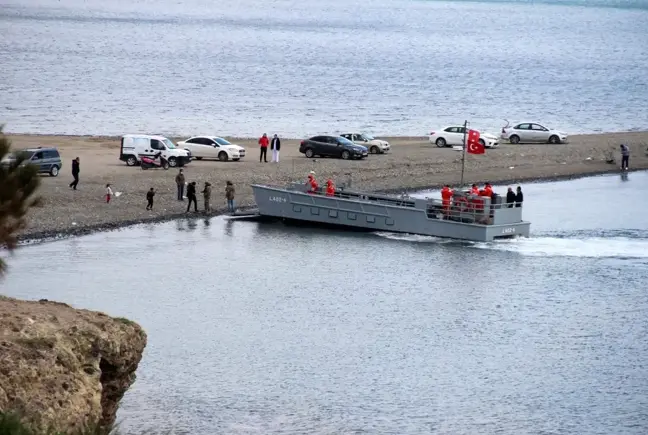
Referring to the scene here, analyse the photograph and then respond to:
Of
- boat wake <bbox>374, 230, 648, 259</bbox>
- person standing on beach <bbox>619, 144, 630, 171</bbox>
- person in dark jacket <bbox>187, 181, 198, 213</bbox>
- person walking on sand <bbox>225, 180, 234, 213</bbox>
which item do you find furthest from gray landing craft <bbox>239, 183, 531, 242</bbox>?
person standing on beach <bbox>619, 144, 630, 171</bbox>

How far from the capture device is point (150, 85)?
444ft

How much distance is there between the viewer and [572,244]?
50.7 meters

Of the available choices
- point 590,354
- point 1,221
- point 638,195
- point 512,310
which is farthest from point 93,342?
point 638,195

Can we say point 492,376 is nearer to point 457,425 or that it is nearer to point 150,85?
point 457,425

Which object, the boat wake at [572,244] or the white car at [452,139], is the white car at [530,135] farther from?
the boat wake at [572,244]

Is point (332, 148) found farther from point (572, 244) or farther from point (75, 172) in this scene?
point (572, 244)

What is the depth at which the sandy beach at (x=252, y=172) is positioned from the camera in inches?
2016

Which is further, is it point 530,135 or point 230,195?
point 530,135

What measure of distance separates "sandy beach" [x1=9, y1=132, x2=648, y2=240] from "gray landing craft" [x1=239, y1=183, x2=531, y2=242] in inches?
107

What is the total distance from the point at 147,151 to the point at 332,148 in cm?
1125

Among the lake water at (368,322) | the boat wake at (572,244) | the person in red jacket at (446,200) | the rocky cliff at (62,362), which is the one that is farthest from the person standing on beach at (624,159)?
the rocky cliff at (62,362)

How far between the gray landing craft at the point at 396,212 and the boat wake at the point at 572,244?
1.36ft

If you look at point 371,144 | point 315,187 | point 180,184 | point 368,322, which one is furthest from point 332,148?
point 368,322

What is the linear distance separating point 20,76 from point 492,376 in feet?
359
